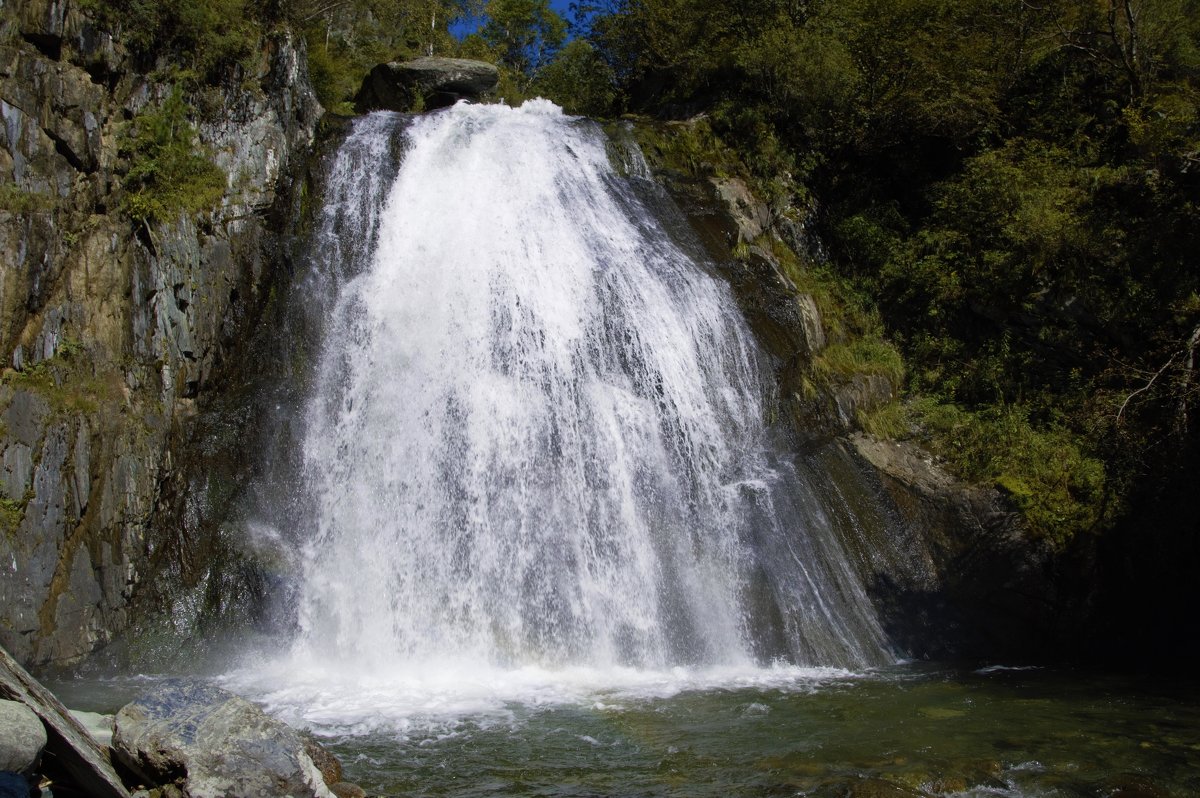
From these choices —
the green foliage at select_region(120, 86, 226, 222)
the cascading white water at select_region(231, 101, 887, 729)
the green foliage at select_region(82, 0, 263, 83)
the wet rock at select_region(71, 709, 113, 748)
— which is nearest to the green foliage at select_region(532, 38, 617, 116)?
the green foliage at select_region(82, 0, 263, 83)

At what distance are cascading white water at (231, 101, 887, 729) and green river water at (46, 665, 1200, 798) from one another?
5.69 feet

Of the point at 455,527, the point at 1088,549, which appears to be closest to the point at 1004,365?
the point at 1088,549

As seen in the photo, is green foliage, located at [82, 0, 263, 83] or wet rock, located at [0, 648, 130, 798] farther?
green foliage, located at [82, 0, 263, 83]

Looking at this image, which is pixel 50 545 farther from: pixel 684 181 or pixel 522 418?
pixel 684 181

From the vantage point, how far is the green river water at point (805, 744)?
686cm

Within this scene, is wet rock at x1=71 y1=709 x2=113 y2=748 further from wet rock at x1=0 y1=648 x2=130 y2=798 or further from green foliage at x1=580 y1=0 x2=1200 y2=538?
green foliage at x1=580 y1=0 x2=1200 y2=538

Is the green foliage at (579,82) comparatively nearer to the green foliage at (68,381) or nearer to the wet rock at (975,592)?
the green foliage at (68,381)

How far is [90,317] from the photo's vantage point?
12219mm

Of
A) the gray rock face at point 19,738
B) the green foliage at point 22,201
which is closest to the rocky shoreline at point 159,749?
the gray rock face at point 19,738

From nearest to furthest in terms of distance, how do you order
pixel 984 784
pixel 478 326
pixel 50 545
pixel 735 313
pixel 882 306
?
pixel 984 784 < pixel 50 545 < pixel 478 326 < pixel 735 313 < pixel 882 306

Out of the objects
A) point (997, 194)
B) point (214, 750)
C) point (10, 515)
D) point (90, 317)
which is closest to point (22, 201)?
point (90, 317)

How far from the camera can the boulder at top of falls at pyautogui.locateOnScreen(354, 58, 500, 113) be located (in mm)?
21531

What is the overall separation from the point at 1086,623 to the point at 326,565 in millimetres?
10470

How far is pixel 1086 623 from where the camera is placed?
12469 mm
